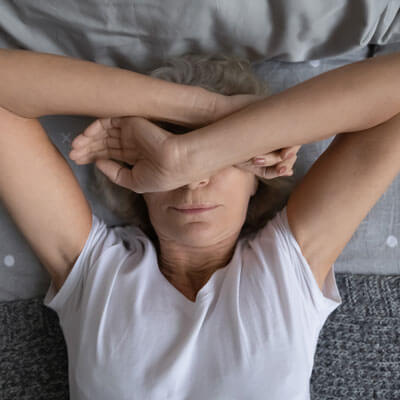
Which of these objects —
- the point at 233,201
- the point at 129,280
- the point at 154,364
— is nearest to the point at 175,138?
the point at 233,201

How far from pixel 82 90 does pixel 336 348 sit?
883mm

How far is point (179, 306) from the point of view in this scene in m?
0.97

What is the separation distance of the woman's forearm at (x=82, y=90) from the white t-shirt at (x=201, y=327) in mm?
346

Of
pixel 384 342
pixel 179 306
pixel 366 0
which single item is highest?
pixel 366 0

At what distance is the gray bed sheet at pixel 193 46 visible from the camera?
101 centimetres

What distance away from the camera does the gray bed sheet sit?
3.32 ft

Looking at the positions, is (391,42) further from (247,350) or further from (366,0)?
(247,350)

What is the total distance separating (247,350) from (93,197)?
567mm

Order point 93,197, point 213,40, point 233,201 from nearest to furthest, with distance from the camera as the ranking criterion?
point 233,201
point 213,40
point 93,197

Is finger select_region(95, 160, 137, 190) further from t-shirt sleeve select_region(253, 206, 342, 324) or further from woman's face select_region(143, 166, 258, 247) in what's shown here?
t-shirt sleeve select_region(253, 206, 342, 324)

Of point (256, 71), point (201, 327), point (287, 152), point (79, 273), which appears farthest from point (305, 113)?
point (79, 273)

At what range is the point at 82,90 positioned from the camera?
0.86 m

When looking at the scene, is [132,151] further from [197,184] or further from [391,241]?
[391,241]

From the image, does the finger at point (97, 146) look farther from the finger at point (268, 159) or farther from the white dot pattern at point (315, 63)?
the white dot pattern at point (315, 63)
